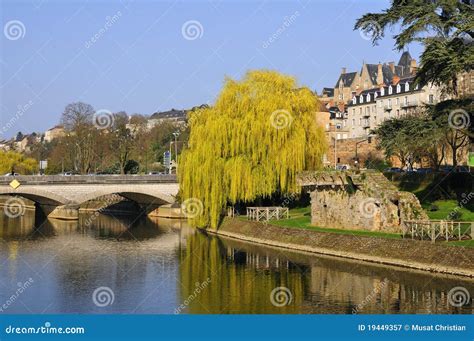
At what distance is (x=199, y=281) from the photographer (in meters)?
35.3

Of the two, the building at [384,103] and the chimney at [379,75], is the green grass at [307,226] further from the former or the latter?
the chimney at [379,75]

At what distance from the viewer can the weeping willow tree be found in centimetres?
5428

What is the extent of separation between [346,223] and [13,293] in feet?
74.8

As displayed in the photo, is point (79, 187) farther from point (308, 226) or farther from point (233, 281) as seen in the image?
point (233, 281)

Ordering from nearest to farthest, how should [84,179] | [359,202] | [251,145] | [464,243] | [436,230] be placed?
[464,243]
[436,230]
[359,202]
[251,145]
[84,179]

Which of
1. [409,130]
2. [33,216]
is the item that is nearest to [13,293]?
[409,130]

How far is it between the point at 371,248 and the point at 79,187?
1665 inches

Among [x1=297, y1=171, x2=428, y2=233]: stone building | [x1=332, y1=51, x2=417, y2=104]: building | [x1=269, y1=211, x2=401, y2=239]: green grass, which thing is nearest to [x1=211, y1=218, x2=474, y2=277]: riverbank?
[x1=269, y1=211, x2=401, y2=239]: green grass

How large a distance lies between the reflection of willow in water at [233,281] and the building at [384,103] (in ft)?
185

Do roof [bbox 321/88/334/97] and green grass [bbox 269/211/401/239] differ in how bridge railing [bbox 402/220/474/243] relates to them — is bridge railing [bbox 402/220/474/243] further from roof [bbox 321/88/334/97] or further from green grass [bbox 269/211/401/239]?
roof [bbox 321/88/334/97]

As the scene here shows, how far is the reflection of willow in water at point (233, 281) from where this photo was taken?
2906 cm

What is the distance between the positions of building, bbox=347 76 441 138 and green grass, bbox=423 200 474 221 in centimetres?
4640

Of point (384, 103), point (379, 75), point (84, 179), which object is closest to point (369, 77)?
point (379, 75)

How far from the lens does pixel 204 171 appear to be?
55750 mm
